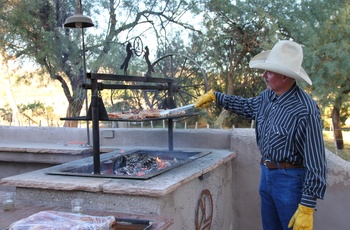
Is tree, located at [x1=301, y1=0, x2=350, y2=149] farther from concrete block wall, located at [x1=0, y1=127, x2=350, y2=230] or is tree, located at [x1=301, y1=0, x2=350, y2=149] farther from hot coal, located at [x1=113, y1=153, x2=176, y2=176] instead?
hot coal, located at [x1=113, y1=153, x2=176, y2=176]

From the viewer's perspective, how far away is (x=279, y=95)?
2.61 m

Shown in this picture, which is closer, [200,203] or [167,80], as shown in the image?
[200,203]

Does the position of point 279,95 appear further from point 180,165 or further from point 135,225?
point 135,225

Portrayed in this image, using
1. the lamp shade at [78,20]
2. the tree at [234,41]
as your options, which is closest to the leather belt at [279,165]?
the lamp shade at [78,20]

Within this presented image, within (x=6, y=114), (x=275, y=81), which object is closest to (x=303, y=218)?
(x=275, y=81)

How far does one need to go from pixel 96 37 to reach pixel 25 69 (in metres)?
3.39

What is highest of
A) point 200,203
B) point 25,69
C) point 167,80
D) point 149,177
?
point 25,69

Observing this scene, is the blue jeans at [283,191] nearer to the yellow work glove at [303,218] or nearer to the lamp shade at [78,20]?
the yellow work glove at [303,218]

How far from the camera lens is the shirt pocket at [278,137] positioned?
2.46 metres

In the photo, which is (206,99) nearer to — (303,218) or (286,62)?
(286,62)

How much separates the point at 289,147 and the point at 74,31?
938 cm

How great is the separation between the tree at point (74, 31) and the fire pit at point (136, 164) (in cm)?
621

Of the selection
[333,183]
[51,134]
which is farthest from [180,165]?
[51,134]

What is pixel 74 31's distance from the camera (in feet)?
35.0
